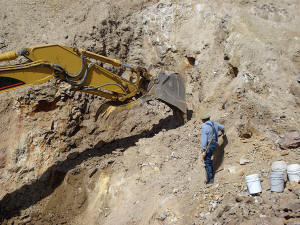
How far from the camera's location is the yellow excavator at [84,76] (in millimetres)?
5133

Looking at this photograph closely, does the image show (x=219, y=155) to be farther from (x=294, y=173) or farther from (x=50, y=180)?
(x=50, y=180)

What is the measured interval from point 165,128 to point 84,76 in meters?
2.45

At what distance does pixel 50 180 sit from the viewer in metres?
6.37

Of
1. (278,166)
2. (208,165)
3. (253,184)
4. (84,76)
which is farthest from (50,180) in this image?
(278,166)

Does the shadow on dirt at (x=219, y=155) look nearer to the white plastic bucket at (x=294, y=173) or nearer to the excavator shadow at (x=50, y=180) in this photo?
the white plastic bucket at (x=294, y=173)

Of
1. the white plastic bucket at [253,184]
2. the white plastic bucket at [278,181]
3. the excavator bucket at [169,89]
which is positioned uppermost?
the excavator bucket at [169,89]

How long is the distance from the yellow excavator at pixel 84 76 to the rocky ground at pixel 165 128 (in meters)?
0.53

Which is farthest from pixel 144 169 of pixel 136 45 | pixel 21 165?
pixel 136 45

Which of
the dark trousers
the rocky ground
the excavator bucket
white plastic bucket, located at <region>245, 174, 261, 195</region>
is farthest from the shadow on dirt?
the excavator bucket

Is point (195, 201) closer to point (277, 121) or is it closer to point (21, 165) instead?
point (277, 121)

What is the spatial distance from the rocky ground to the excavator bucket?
50cm

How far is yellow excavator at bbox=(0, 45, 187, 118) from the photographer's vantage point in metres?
5.13

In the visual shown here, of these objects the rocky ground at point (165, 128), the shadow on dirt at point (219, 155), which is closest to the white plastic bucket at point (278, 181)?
the rocky ground at point (165, 128)

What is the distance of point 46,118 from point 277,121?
4.96m
